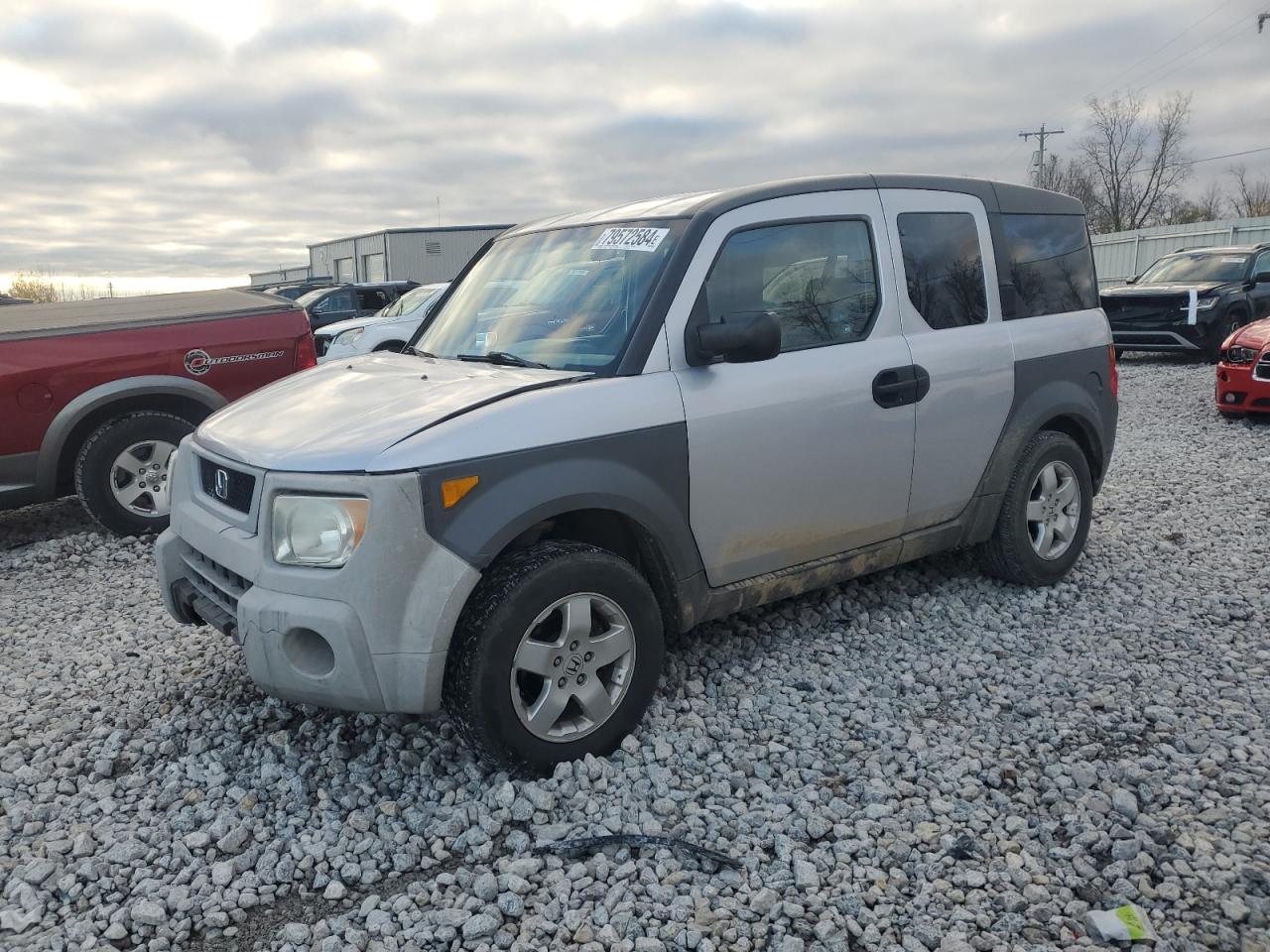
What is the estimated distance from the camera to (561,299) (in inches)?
154

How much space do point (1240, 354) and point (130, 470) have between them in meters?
9.90

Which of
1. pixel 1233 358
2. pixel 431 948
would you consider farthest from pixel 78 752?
pixel 1233 358

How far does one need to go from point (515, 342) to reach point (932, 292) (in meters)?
1.87

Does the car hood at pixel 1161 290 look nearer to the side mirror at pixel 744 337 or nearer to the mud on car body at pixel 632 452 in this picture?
the mud on car body at pixel 632 452

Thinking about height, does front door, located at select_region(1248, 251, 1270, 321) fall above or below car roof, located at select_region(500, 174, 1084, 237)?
below

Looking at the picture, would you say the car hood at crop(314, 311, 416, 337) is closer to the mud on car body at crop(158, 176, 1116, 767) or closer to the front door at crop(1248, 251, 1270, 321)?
the mud on car body at crop(158, 176, 1116, 767)

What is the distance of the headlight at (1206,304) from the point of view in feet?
45.6

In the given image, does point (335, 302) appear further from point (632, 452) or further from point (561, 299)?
point (632, 452)

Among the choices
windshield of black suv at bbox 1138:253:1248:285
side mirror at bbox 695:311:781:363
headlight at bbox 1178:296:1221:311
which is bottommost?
side mirror at bbox 695:311:781:363

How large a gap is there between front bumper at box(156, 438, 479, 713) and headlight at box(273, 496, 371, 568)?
26 millimetres

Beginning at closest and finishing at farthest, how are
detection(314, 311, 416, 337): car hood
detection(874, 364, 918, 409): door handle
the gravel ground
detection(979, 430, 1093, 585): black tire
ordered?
the gravel ground → detection(874, 364, 918, 409): door handle → detection(979, 430, 1093, 585): black tire → detection(314, 311, 416, 337): car hood

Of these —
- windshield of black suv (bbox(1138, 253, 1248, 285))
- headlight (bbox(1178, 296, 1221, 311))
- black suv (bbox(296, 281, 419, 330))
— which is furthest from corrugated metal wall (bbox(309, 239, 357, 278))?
headlight (bbox(1178, 296, 1221, 311))

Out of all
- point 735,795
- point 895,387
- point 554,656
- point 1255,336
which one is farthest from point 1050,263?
point 1255,336

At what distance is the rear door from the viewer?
429 cm
